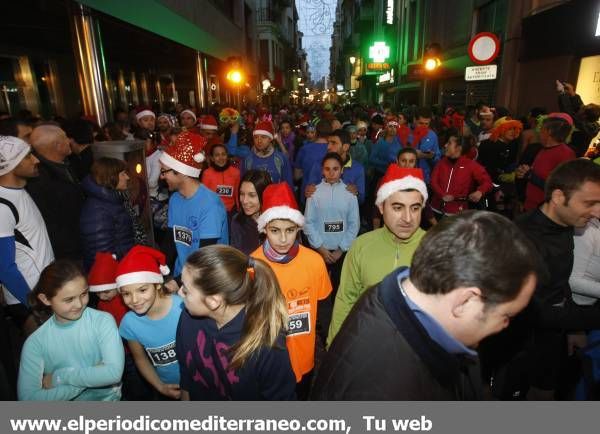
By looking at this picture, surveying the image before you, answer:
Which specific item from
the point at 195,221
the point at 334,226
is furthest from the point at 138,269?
the point at 334,226

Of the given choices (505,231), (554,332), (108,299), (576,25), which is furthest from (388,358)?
(576,25)

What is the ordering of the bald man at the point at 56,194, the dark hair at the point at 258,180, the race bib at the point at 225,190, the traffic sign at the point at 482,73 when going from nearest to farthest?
the bald man at the point at 56,194 → the dark hair at the point at 258,180 → the race bib at the point at 225,190 → the traffic sign at the point at 482,73

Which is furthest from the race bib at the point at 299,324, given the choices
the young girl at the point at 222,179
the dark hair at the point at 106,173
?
the young girl at the point at 222,179

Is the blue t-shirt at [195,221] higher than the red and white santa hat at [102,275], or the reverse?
the blue t-shirt at [195,221]

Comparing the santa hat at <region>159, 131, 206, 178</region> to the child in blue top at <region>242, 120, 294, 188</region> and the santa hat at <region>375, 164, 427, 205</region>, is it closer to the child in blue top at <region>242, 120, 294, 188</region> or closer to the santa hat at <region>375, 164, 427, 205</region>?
the santa hat at <region>375, 164, 427, 205</region>

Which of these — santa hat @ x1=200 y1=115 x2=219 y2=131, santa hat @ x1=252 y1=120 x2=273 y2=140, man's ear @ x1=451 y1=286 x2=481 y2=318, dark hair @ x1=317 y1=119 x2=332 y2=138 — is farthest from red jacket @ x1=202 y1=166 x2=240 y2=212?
man's ear @ x1=451 y1=286 x2=481 y2=318

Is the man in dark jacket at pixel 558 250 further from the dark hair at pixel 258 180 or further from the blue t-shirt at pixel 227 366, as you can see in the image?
the dark hair at pixel 258 180

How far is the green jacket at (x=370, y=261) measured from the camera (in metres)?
2.56

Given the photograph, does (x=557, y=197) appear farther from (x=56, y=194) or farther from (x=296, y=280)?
(x=56, y=194)

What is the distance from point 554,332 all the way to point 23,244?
4.11 meters

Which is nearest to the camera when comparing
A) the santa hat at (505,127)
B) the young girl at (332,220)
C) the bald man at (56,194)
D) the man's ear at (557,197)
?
the man's ear at (557,197)

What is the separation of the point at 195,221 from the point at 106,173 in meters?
0.93

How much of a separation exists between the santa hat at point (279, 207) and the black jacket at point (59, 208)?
192 centimetres

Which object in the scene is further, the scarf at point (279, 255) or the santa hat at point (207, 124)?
→ the santa hat at point (207, 124)
